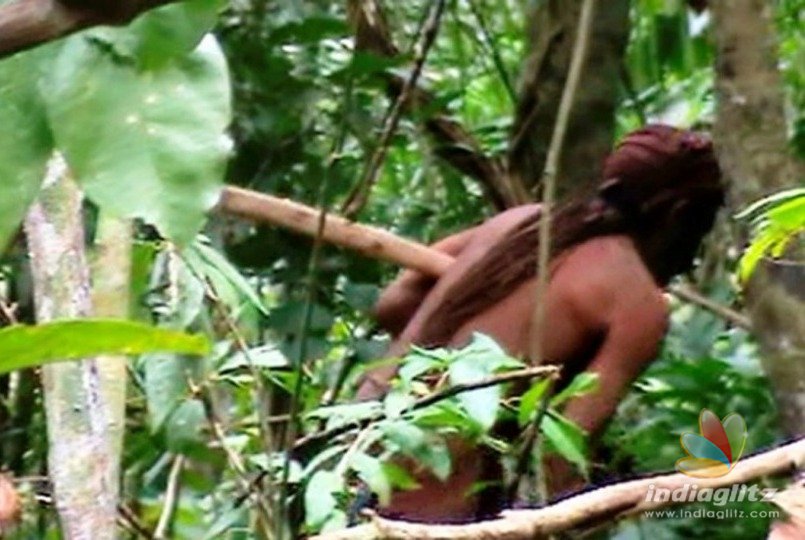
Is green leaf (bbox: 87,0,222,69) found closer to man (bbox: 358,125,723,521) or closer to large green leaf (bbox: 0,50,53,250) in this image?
large green leaf (bbox: 0,50,53,250)

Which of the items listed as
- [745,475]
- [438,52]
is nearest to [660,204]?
[438,52]

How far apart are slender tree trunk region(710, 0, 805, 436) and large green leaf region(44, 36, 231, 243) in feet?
3.64

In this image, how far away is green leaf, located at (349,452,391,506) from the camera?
121 cm

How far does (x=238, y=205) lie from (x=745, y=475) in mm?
1483

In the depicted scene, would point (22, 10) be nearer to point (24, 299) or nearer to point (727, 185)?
point (727, 185)

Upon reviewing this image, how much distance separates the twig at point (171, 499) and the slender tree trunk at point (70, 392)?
2.06 ft

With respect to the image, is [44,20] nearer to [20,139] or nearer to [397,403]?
[20,139]

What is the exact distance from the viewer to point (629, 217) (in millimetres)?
2035

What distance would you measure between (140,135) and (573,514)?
0.17 m

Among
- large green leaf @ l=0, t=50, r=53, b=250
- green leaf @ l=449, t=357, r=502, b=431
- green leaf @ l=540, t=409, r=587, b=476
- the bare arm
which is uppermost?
large green leaf @ l=0, t=50, r=53, b=250

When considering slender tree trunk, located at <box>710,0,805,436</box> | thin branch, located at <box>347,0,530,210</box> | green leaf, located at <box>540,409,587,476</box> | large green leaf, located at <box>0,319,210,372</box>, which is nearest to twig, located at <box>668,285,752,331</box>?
thin branch, located at <box>347,0,530,210</box>

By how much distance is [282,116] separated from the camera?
7.51 feet

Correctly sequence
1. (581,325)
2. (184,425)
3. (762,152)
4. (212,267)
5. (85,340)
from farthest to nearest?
(581,325) → (762,152) → (184,425) → (212,267) → (85,340)

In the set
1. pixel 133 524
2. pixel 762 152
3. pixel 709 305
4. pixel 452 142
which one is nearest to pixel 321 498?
pixel 133 524
